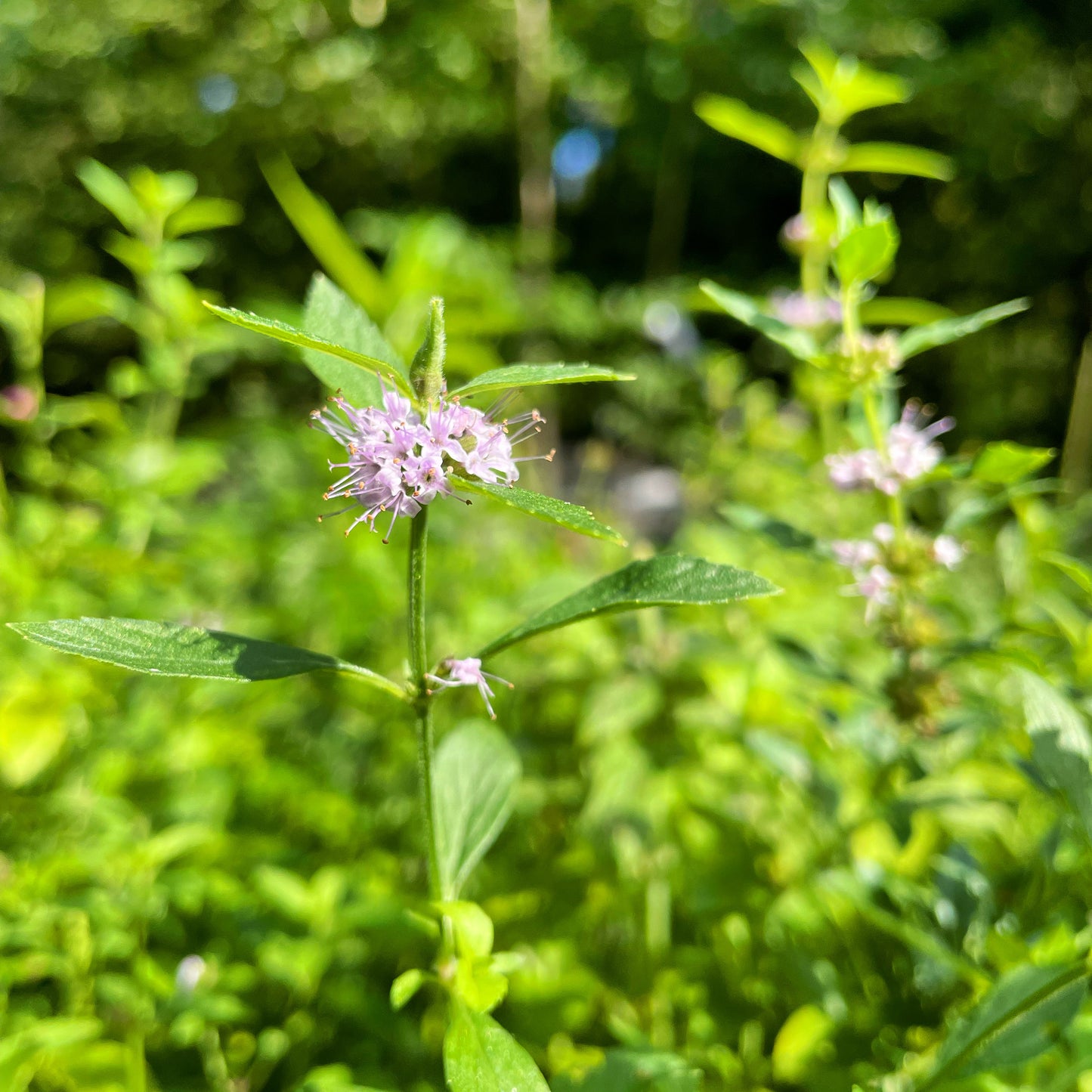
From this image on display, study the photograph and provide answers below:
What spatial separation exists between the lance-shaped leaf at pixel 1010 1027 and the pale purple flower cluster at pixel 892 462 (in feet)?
1.18

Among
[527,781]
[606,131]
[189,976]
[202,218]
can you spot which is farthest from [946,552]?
[606,131]

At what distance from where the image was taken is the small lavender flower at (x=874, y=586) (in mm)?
713

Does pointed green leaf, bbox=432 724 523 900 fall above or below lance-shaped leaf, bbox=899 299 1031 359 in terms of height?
below

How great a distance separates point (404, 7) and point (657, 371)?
8.15 ft

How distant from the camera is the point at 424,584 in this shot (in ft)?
1.39

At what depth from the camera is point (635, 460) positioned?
191 inches

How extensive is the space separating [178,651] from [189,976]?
426 mm

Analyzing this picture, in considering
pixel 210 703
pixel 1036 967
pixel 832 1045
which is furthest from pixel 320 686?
pixel 1036 967

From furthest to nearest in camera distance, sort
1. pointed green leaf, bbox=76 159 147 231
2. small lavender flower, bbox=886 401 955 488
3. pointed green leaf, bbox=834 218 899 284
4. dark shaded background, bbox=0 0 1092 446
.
Result: dark shaded background, bbox=0 0 1092 446 < pointed green leaf, bbox=76 159 147 231 < small lavender flower, bbox=886 401 955 488 < pointed green leaf, bbox=834 218 899 284

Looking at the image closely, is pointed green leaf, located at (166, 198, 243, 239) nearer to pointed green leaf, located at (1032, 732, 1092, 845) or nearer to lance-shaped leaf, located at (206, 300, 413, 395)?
lance-shaped leaf, located at (206, 300, 413, 395)

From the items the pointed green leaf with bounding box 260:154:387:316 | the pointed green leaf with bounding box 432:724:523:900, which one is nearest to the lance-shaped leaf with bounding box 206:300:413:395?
the pointed green leaf with bounding box 432:724:523:900

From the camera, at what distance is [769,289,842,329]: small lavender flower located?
0.86 metres

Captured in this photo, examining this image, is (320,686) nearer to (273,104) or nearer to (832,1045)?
(832,1045)

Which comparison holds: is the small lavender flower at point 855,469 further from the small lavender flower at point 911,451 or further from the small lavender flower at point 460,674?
the small lavender flower at point 460,674
